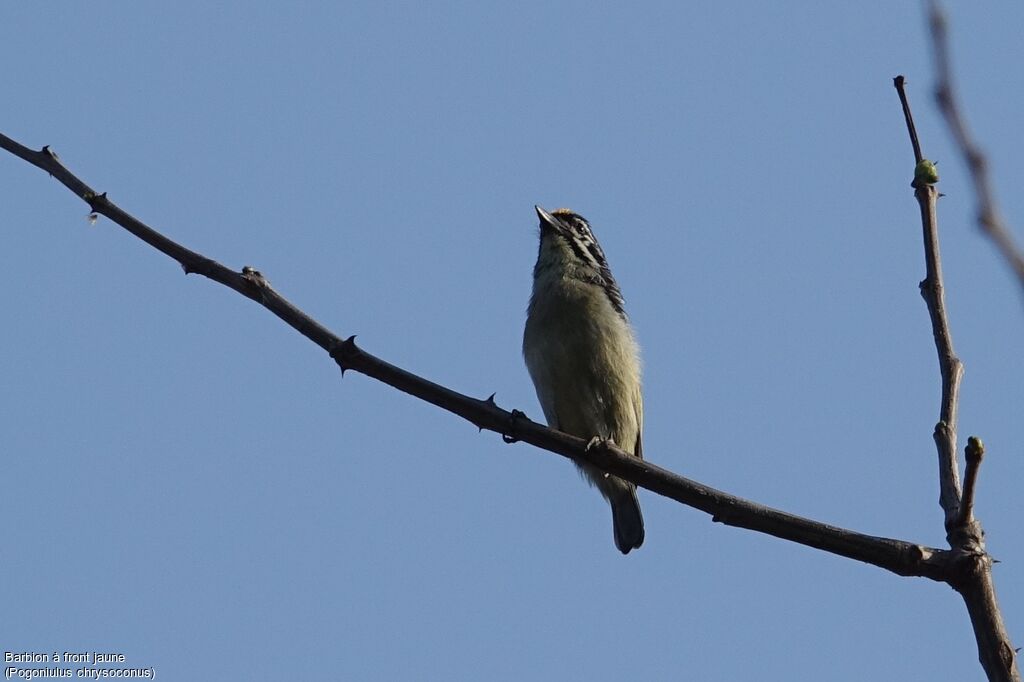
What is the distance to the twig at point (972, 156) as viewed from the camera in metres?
1.94

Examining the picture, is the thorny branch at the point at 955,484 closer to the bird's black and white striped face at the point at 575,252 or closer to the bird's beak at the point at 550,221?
the bird's black and white striped face at the point at 575,252

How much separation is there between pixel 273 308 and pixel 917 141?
7.18 ft

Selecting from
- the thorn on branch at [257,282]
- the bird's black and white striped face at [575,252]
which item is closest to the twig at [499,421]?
the thorn on branch at [257,282]

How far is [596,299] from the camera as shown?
8008 mm

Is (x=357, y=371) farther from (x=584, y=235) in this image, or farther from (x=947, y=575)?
(x=584, y=235)

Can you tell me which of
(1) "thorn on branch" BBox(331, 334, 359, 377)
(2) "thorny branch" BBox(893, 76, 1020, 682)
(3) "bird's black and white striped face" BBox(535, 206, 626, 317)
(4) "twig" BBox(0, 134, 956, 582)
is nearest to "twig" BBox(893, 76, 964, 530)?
(2) "thorny branch" BBox(893, 76, 1020, 682)

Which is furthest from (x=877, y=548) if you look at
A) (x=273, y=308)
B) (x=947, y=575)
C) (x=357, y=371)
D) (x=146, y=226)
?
(x=146, y=226)

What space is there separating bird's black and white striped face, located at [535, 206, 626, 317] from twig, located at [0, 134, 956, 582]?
4.08m

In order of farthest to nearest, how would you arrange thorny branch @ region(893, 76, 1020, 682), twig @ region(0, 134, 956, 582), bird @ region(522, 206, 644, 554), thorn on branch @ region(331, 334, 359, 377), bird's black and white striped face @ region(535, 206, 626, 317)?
bird's black and white striped face @ region(535, 206, 626, 317), bird @ region(522, 206, 644, 554), thorn on branch @ region(331, 334, 359, 377), twig @ region(0, 134, 956, 582), thorny branch @ region(893, 76, 1020, 682)

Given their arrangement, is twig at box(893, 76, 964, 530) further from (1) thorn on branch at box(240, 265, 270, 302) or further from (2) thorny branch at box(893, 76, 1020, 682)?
(1) thorn on branch at box(240, 265, 270, 302)

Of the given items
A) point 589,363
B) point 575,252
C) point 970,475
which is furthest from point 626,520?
point 970,475

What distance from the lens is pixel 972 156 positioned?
1975mm

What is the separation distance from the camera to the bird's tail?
8516 millimetres

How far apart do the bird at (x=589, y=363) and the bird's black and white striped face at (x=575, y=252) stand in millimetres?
11
